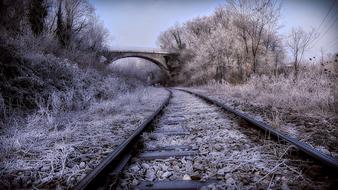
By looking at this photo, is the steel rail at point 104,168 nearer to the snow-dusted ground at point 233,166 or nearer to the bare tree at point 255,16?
the snow-dusted ground at point 233,166

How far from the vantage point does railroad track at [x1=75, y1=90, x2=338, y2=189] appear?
2.32 meters

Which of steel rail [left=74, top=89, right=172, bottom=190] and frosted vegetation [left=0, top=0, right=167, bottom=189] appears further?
frosted vegetation [left=0, top=0, right=167, bottom=189]

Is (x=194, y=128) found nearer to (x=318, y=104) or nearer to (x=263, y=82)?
(x=318, y=104)

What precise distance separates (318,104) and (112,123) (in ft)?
15.4

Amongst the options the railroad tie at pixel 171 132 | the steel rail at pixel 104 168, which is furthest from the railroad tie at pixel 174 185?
the railroad tie at pixel 171 132

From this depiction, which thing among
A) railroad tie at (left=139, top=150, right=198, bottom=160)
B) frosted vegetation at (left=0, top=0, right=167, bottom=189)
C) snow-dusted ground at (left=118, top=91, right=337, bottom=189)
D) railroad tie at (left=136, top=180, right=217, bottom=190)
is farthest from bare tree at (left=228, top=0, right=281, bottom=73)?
railroad tie at (left=136, top=180, right=217, bottom=190)

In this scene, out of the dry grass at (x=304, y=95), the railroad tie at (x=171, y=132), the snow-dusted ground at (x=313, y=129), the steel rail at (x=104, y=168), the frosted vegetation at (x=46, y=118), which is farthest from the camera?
the dry grass at (x=304, y=95)

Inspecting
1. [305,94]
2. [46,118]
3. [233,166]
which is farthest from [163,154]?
[305,94]

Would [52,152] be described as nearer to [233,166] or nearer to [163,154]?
[163,154]

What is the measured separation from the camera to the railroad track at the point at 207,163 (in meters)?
2.32

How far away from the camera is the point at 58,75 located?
793 cm

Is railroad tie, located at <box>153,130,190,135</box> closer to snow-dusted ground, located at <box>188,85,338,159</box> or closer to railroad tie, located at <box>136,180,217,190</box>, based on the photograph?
snow-dusted ground, located at <box>188,85,338,159</box>

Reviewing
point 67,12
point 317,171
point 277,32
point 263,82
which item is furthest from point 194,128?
point 67,12

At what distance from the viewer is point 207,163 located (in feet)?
9.34
